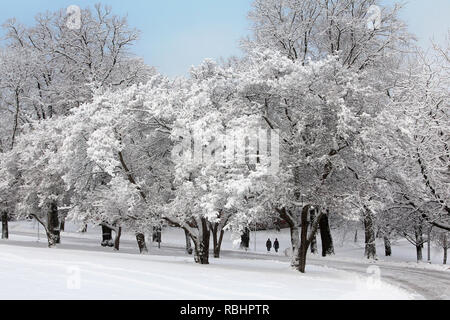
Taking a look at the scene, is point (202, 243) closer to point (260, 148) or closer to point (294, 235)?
point (294, 235)

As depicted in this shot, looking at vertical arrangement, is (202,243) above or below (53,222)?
below

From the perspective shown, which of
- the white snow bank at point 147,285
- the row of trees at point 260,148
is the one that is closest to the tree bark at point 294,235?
the row of trees at point 260,148

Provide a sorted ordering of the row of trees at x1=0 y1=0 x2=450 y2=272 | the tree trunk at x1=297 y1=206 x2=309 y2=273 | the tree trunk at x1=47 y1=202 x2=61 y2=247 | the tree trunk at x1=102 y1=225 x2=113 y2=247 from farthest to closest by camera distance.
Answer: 1. the tree trunk at x1=102 y1=225 x2=113 y2=247
2. the tree trunk at x1=47 y1=202 x2=61 y2=247
3. the tree trunk at x1=297 y1=206 x2=309 y2=273
4. the row of trees at x1=0 y1=0 x2=450 y2=272

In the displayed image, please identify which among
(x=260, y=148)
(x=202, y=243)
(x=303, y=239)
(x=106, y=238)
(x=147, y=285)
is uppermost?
(x=260, y=148)

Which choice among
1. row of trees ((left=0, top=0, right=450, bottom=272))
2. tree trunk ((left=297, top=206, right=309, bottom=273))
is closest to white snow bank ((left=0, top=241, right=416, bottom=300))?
row of trees ((left=0, top=0, right=450, bottom=272))

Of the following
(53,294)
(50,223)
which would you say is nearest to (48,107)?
(50,223)

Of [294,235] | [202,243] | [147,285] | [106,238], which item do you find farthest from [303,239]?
[106,238]

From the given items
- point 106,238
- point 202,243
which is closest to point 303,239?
point 202,243

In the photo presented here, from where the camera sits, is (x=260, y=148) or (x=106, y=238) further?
(x=106, y=238)

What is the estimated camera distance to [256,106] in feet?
63.0

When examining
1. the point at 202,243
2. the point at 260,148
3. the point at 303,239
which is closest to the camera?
the point at 260,148

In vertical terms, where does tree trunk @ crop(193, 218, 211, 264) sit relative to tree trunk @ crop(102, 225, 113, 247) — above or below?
above

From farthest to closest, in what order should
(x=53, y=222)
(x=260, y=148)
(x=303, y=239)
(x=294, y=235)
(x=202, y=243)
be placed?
(x=53, y=222) → (x=202, y=243) → (x=294, y=235) → (x=303, y=239) → (x=260, y=148)

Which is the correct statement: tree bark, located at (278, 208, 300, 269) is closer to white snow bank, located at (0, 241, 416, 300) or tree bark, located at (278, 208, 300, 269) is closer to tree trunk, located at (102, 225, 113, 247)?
white snow bank, located at (0, 241, 416, 300)
